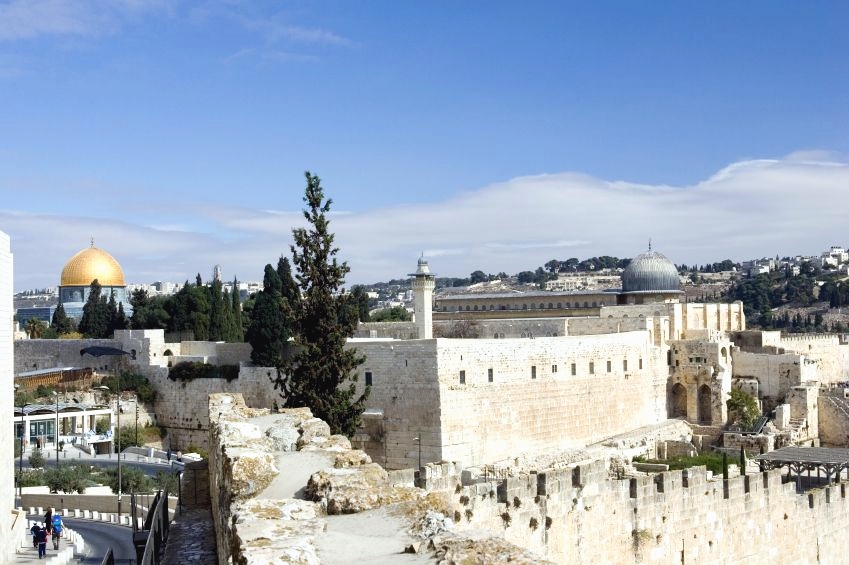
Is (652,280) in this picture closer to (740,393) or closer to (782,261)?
(740,393)

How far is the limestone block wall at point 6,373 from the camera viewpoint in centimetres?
1814

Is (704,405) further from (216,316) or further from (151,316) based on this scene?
(151,316)

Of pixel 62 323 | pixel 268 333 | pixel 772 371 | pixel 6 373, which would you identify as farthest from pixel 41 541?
pixel 62 323

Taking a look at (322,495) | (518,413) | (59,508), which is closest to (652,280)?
(518,413)

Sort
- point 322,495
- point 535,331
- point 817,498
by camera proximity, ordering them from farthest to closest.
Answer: point 535,331, point 817,498, point 322,495

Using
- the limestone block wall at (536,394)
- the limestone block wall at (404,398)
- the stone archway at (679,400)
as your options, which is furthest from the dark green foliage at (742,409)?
the limestone block wall at (404,398)

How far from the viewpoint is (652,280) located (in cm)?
3934

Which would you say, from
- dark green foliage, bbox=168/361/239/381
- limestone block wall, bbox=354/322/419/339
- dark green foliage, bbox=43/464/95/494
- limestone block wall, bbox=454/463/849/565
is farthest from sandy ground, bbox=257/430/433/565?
limestone block wall, bbox=354/322/419/339

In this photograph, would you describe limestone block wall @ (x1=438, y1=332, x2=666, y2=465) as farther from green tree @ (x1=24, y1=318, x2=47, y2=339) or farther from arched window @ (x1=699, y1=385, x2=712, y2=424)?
green tree @ (x1=24, y1=318, x2=47, y2=339)

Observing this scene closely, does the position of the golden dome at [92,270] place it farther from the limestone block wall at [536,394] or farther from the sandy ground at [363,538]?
the sandy ground at [363,538]

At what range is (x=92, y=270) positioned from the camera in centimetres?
→ 5184

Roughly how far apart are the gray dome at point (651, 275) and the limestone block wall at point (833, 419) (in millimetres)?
8077

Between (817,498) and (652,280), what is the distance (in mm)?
27626

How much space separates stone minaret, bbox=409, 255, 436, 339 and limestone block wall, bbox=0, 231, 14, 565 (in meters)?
11.8
